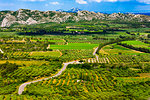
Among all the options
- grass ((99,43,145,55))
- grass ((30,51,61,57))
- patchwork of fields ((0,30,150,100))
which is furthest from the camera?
grass ((99,43,145,55))

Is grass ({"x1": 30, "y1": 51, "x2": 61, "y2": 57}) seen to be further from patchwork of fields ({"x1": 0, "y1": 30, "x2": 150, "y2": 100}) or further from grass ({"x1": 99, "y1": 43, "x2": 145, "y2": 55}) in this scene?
grass ({"x1": 99, "y1": 43, "x2": 145, "y2": 55})

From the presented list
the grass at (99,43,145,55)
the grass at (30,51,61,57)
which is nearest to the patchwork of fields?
the grass at (30,51,61,57)

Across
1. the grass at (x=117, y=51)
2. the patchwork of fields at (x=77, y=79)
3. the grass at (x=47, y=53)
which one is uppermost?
the grass at (x=117, y=51)

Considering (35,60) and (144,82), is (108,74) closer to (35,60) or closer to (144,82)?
(144,82)

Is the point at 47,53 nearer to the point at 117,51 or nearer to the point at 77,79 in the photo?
the point at 77,79

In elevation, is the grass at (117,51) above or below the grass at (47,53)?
above

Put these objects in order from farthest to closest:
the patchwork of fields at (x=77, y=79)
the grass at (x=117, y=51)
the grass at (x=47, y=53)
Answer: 1. the grass at (x=117, y=51)
2. the grass at (x=47, y=53)
3. the patchwork of fields at (x=77, y=79)

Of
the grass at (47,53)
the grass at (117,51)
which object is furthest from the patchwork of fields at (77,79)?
the grass at (117,51)

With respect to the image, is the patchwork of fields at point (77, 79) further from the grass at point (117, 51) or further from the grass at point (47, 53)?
the grass at point (117, 51)

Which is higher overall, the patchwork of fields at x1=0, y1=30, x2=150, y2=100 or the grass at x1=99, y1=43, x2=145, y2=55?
the grass at x1=99, y1=43, x2=145, y2=55

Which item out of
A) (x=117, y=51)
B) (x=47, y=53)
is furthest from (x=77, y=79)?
(x=117, y=51)

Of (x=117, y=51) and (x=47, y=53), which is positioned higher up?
(x=117, y=51)
